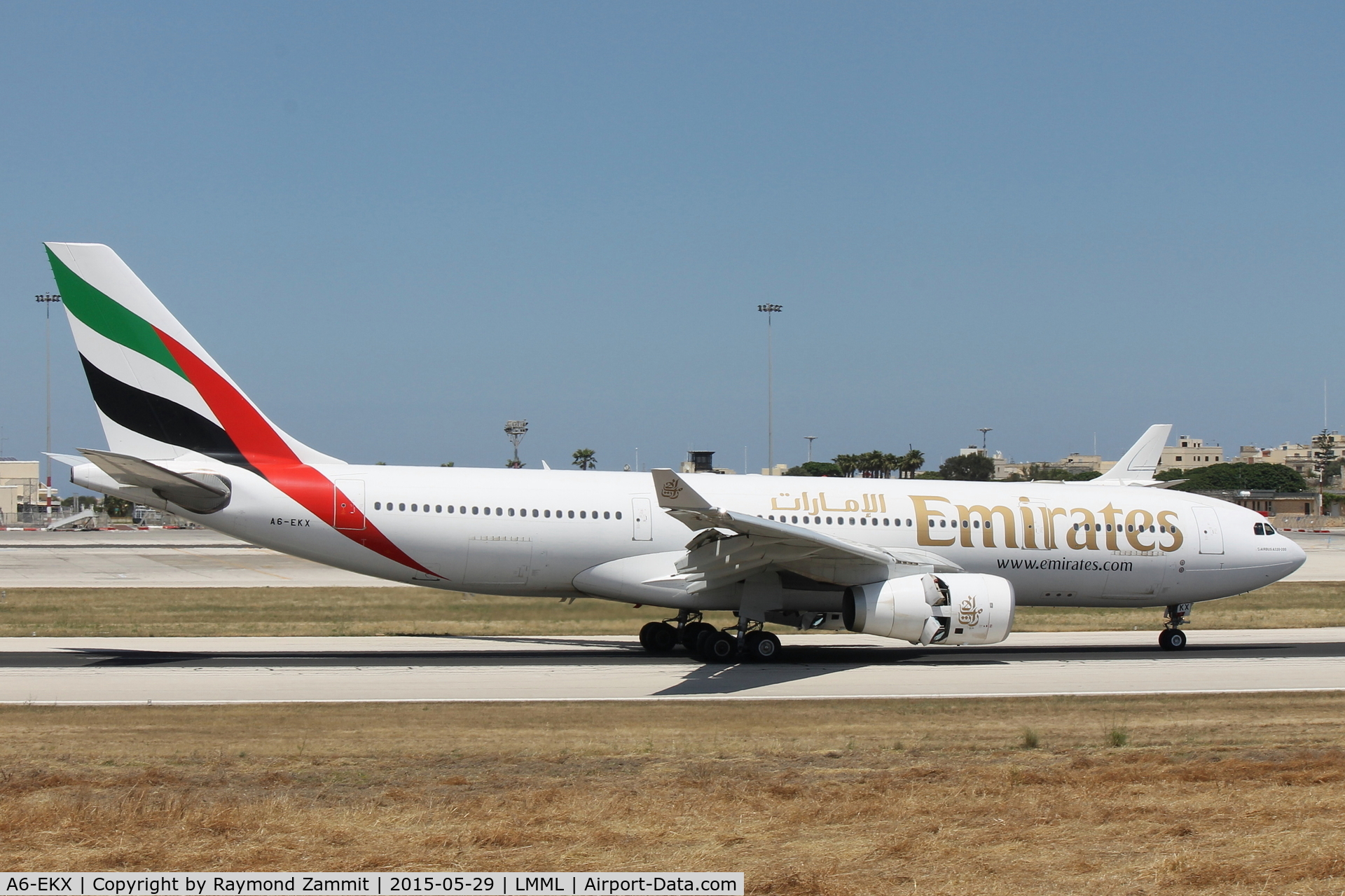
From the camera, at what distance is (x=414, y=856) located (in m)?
7.77

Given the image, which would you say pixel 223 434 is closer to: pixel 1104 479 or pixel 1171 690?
pixel 1171 690

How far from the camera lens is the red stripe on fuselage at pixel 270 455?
2086 centimetres

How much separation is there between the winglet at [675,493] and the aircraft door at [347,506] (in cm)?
598

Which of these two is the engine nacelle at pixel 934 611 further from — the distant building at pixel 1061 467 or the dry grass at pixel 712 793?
the distant building at pixel 1061 467

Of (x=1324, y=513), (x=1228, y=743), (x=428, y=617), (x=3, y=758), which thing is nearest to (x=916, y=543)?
(x=1228, y=743)

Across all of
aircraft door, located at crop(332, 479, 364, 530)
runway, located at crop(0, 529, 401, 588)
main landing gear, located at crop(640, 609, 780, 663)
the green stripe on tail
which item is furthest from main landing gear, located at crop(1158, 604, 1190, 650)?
the green stripe on tail

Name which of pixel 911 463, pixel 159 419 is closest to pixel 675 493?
pixel 159 419

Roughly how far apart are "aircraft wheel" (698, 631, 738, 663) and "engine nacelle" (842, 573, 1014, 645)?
226 cm

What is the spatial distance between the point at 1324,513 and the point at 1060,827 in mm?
137789

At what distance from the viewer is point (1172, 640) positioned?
2311 centimetres

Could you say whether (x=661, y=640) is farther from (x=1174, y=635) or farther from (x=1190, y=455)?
(x=1190, y=455)

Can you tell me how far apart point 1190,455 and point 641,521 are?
615ft
